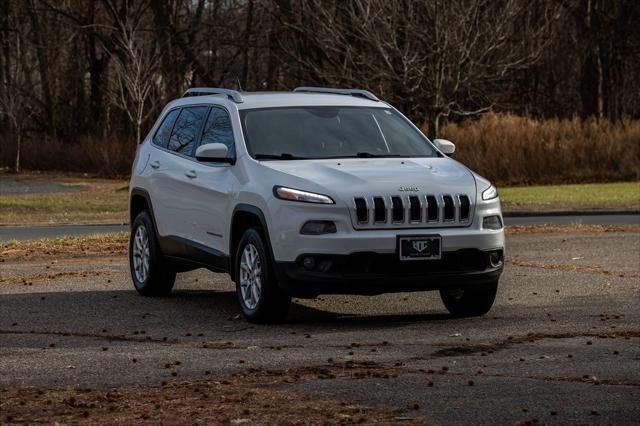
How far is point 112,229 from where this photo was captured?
25.2 meters

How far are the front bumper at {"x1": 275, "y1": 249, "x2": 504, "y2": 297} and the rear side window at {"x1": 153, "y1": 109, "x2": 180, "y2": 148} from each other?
311cm

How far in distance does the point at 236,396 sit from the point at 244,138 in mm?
4362

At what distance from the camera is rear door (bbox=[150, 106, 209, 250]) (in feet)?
41.4

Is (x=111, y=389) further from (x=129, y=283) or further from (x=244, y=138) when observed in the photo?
(x=129, y=283)

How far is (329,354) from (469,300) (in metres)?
2.57

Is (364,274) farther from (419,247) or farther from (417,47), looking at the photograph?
(417,47)

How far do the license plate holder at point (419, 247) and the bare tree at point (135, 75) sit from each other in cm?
3466

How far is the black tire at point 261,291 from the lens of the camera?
1103 centimetres

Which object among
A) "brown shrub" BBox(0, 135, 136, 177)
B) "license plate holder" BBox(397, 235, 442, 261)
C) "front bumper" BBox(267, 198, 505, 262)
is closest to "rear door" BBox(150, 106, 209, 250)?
"front bumper" BBox(267, 198, 505, 262)

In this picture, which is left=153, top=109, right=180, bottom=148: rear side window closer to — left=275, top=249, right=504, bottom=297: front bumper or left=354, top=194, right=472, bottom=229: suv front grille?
left=275, top=249, right=504, bottom=297: front bumper

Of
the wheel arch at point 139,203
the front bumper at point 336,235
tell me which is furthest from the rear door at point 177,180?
the front bumper at point 336,235

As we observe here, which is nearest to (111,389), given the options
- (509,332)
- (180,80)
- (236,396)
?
(236,396)

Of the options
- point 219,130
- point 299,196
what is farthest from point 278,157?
point 219,130

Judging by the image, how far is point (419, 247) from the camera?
10750 millimetres
